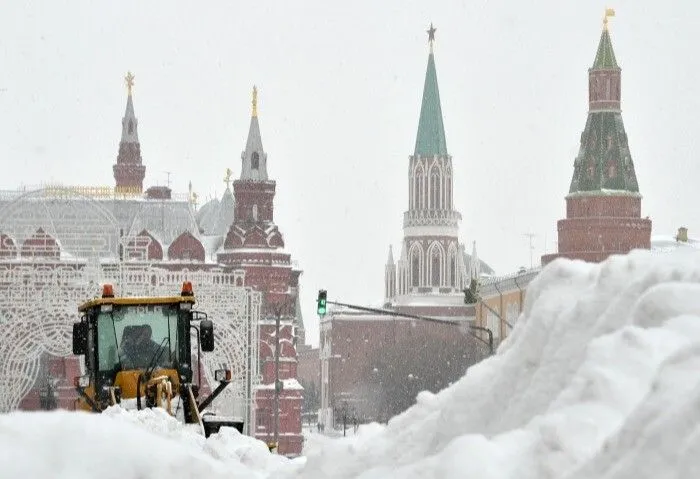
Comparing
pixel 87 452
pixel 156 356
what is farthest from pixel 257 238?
pixel 87 452

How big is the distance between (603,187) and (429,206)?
159 feet

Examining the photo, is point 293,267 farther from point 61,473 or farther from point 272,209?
point 61,473

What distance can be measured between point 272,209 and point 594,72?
20985mm

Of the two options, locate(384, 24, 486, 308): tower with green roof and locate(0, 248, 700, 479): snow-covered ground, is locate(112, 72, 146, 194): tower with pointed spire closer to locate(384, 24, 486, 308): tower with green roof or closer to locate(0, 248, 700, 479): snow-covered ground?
locate(384, 24, 486, 308): tower with green roof

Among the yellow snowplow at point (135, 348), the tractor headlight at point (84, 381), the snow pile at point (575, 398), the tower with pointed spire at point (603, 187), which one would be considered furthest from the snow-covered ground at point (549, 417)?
the tower with pointed spire at point (603, 187)

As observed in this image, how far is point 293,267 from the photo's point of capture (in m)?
121

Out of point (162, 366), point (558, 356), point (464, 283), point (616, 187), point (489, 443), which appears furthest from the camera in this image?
point (464, 283)

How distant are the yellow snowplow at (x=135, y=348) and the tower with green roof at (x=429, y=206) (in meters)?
147

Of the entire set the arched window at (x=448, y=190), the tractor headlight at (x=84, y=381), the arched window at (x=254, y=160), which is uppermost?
the arched window at (x=448, y=190)

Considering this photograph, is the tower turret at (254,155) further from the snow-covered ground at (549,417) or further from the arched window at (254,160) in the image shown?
the snow-covered ground at (549,417)

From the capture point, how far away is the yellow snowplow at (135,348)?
20438 mm

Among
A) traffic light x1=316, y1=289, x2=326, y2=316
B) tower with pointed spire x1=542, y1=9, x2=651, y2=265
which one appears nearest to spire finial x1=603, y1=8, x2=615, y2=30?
tower with pointed spire x1=542, y1=9, x2=651, y2=265

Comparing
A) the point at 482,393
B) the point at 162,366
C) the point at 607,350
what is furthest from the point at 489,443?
the point at 162,366

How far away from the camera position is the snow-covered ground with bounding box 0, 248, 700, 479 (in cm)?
574
